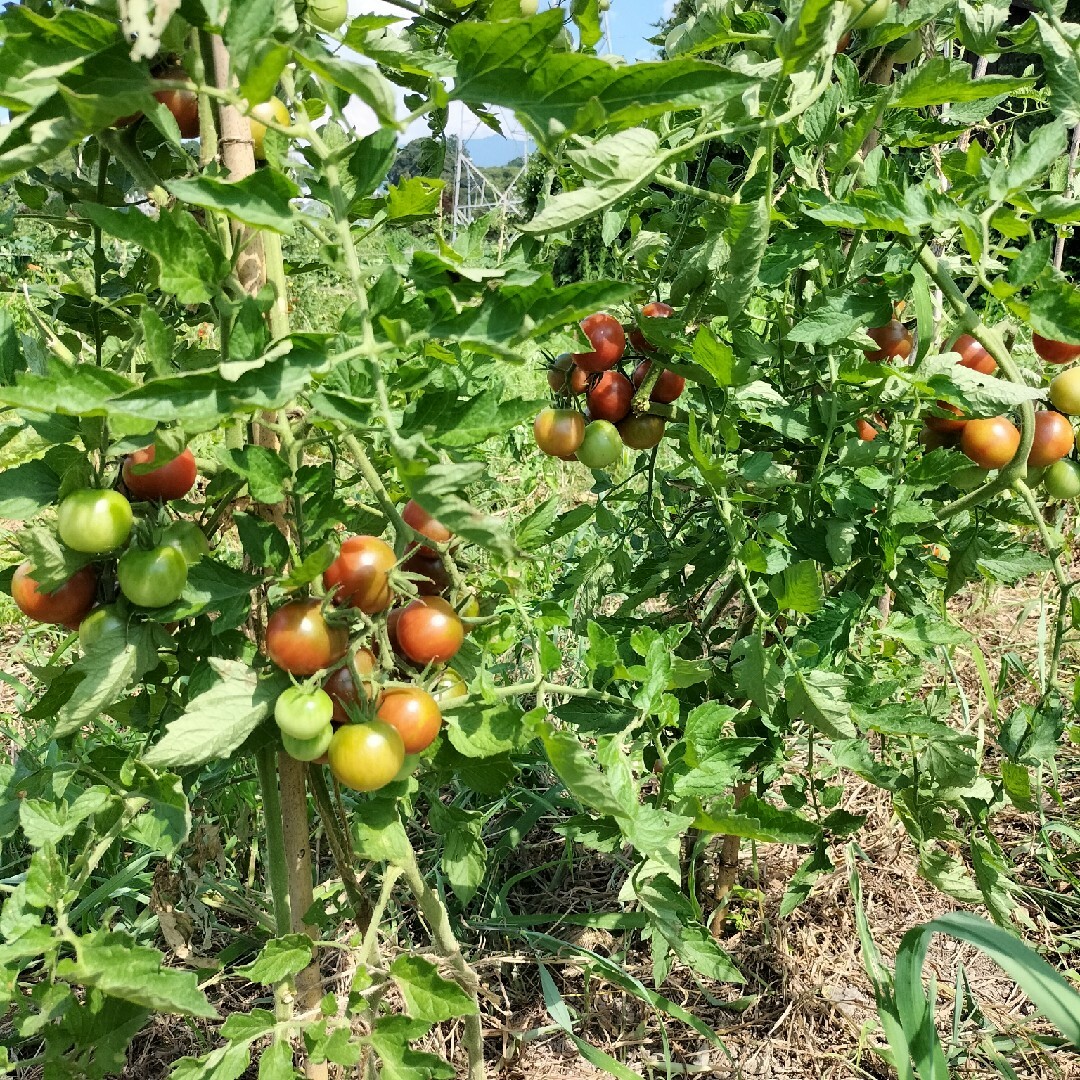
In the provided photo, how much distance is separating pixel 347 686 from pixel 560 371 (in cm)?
57

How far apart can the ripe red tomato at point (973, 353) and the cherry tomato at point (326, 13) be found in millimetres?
813

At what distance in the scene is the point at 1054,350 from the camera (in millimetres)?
1123

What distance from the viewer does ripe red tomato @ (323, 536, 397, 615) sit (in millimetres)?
820

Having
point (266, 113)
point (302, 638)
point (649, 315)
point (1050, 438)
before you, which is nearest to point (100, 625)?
point (302, 638)

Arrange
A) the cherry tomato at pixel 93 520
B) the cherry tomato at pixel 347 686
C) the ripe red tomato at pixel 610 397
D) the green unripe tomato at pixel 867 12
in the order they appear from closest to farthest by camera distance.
Result: the cherry tomato at pixel 93 520 → the cherry tomato at pixel 347 686 → the green unripe tomato at pixel 867 12 → the ripe red tomato at pixel 610 397

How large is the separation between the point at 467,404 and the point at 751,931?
4.30 ft

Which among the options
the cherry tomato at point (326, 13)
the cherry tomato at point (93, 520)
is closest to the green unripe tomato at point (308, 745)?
the cherry tomato at point (93, 520)

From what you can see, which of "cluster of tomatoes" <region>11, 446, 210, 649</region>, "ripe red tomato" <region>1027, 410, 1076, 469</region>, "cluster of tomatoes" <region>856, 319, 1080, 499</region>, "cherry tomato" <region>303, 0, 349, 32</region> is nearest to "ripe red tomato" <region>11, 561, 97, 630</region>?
"cluster of tomatoes" <region>11, 446, 210, 649</region>

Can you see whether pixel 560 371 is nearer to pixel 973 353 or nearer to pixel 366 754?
pixel 973 353

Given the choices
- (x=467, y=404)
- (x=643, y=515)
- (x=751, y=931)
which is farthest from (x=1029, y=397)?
(x=751, y=931)

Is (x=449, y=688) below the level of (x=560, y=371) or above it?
below

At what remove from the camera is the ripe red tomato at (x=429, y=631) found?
840 millimetres

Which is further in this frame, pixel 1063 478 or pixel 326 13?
pixel 1063 478

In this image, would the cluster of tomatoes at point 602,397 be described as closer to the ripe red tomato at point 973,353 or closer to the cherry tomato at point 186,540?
the ripe red tomato at point 973,353
